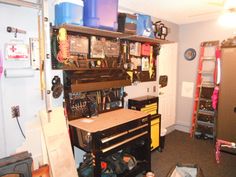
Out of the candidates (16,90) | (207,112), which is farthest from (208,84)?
(16,90)

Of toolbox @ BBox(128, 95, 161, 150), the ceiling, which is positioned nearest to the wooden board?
toolbox @ BBox(128, 95, 161, 150)

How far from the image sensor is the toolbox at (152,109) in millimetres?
3135

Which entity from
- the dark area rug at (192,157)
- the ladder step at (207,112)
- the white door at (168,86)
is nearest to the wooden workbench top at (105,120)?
the dark area rug at (192,157)

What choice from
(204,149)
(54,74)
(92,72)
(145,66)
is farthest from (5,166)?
(204,149)

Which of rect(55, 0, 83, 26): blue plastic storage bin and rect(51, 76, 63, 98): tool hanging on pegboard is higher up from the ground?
rect(55, 0, 83, 26): blue plastic storage bin

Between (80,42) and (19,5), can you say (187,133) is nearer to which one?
(80,42)

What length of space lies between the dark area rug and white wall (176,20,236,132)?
0.60m

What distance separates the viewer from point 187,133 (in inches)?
173

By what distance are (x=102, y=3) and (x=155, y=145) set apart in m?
2.40

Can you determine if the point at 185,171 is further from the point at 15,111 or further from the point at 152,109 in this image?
the point at 15,111

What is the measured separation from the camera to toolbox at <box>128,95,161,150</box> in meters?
3.13

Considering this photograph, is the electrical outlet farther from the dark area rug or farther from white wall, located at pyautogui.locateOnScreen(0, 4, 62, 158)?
the dark area rug

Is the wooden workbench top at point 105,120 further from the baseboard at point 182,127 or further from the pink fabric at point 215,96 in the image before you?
the baseboard at point 182,127

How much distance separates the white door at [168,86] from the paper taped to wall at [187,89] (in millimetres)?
194
